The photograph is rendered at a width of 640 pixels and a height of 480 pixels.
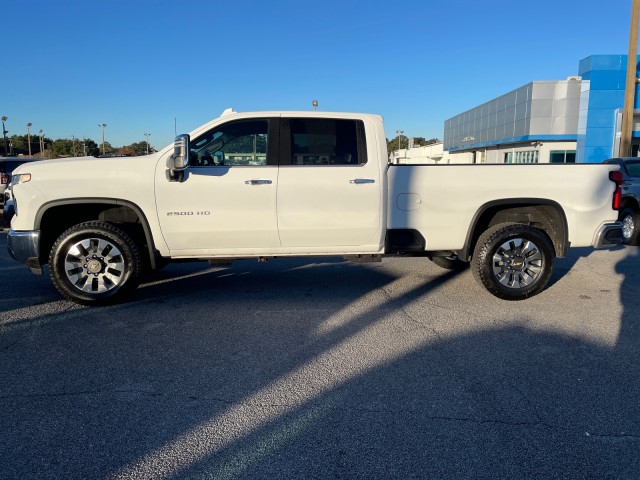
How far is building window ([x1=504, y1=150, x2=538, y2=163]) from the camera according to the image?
118 feet

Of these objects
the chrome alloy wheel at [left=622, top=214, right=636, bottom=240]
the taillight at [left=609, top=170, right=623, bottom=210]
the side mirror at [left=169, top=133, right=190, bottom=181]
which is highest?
the side mirror at [left=169, top=133, right=190, bottom=181]

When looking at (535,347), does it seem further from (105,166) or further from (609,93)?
(609,93)

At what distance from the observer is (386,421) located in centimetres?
327

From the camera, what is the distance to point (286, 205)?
563cm

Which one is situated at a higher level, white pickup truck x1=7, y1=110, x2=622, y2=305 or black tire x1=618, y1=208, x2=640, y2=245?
white pickup truck x1=7, y1=110, x2=622, y2=305

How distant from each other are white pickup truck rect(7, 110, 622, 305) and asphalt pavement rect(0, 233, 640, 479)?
58 cm

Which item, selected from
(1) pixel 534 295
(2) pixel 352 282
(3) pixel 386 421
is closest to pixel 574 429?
(3) pixel 386 421

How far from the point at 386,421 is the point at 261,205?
9.80 feet

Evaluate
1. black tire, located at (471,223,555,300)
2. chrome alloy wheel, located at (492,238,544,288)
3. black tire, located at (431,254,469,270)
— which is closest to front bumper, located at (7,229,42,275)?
black tire, located at (471,223,555,300)

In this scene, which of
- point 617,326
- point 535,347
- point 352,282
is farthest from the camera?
point 352,282

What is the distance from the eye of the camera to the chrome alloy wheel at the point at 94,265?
5.54m

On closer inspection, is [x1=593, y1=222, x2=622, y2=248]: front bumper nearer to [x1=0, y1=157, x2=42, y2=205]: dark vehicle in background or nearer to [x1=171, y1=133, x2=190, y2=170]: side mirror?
[x1=171, y1=133, x2=190, y2=170]: side mirror

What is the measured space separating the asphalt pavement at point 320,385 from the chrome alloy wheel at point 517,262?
1.01ft

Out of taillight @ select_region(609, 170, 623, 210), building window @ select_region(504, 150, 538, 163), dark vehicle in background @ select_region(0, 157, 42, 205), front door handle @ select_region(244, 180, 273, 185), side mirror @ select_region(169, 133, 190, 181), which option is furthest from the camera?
building window @ select_region(504, 150, 538, 163)
